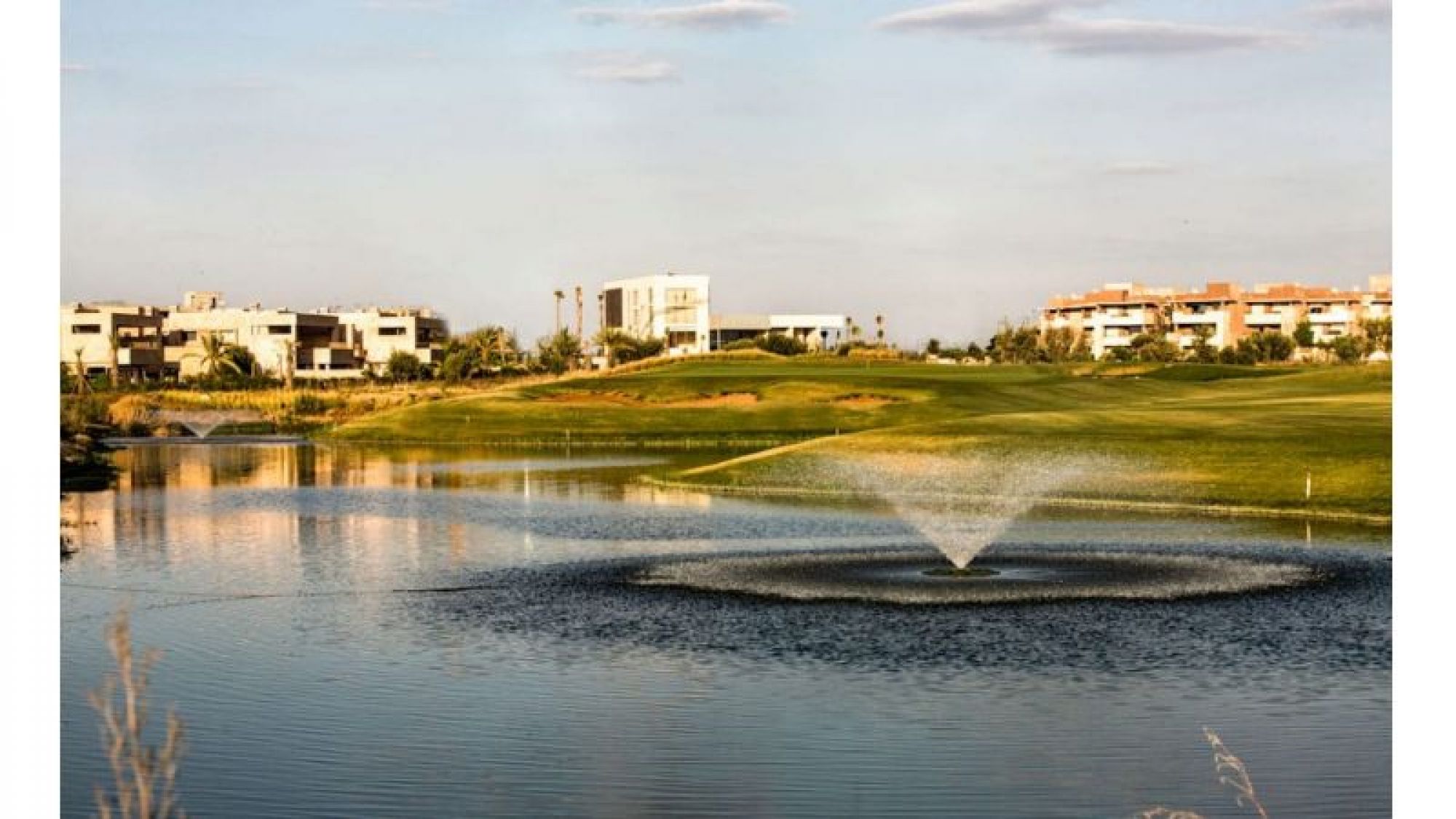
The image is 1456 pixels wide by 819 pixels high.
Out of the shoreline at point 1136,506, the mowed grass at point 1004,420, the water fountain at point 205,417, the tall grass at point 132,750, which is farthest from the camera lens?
the water fountain at point 205,417

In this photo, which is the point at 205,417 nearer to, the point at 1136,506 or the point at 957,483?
the point at 957,483

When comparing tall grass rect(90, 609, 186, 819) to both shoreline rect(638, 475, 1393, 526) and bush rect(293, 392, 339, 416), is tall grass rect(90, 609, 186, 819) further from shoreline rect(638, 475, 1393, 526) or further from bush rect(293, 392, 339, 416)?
bush rect(293, 392, 339, 416)

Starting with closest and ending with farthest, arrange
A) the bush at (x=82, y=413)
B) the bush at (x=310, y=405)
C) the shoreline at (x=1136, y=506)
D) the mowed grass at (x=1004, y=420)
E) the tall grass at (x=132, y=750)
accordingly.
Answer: the tall grass at (x=132, y=750) → the shoreline at (x=1136, y=506) → the mowed grass at (x=1004, y=420) → the bush at (x=82, y=413) → the bush at (x=310, y=405)

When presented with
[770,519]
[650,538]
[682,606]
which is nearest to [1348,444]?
[770,519]

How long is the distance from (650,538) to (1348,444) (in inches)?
1226

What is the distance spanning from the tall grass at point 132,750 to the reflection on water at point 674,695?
1.55 feet

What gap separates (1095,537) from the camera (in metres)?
55.9

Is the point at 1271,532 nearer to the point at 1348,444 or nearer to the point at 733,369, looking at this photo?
the point at 1348,444

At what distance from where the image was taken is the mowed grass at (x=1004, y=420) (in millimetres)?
68750

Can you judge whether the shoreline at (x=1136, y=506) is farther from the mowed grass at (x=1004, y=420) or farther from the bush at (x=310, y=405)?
the bush at (x=310, y=405)

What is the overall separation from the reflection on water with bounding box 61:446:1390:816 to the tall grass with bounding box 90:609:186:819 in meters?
0.47

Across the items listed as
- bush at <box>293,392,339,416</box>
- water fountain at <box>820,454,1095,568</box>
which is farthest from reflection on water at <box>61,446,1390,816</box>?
bush at <box>293,392,339,416</box>

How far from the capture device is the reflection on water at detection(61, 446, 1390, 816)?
25.5 metres

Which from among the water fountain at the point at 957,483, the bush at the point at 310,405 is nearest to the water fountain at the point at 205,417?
the bush at the point at 310,405
